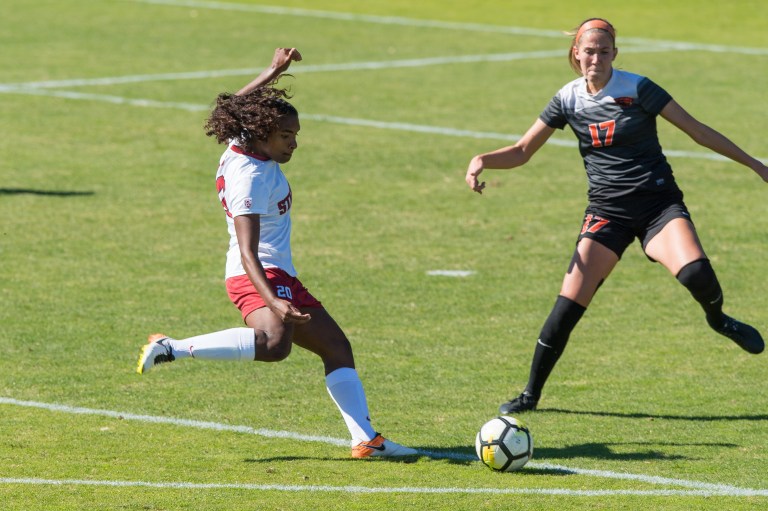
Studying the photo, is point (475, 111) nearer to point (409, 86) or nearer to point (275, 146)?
point (409, 86)

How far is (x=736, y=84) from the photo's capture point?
24141 millimetres

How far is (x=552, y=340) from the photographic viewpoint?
9195mm

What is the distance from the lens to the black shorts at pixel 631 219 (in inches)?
356

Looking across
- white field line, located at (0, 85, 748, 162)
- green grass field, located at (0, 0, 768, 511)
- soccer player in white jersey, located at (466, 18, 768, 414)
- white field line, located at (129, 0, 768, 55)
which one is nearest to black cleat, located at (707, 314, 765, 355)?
soccer player in white jersey, located at (466, 18, 768, 414)

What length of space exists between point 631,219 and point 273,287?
2495 millimetres

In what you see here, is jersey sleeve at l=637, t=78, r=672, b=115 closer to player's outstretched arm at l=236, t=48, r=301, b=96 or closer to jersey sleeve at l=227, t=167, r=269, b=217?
player's outstretched arm at l=236, t=48, r=301, b=96

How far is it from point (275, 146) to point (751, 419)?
342cm

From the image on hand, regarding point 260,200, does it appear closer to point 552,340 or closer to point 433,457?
point 433,457

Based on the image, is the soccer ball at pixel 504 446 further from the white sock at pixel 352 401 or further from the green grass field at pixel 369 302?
the white sock at pixel 352 401

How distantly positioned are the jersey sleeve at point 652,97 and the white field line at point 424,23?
20360mm

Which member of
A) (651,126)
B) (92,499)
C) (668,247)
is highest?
(651,126)

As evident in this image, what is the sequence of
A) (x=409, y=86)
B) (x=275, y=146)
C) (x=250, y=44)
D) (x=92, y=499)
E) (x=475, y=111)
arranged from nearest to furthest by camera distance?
1. (x=92, y=499)
2. (x=275, y=146)
3. (x=475, y=111)
4. (x=409, y=86)
5. (x=250, y=44)

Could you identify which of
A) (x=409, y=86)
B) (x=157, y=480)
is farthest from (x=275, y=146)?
(x=409, y=86)

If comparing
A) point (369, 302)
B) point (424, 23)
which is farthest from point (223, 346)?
point (424, 23)
